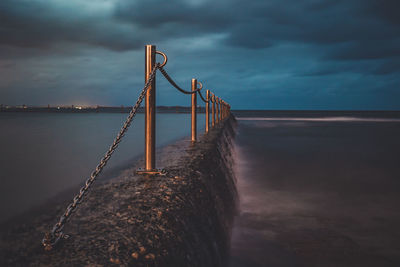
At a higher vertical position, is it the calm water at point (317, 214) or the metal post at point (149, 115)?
the metal post at point (149, 115)

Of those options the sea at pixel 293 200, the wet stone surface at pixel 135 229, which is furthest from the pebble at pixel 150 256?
the sea at pixel 293 200

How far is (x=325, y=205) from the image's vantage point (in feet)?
11.2

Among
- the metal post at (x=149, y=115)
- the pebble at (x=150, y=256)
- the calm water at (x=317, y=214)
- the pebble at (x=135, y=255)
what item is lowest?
A: the calm water at (x=317, y=214)

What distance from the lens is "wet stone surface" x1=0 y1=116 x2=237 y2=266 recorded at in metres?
1.07

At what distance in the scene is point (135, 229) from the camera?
128 centimetres

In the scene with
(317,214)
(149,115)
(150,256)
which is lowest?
(317,214)

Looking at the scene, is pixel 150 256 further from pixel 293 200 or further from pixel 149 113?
pixel 293 200

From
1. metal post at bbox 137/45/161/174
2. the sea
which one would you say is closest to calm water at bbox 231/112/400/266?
the sea

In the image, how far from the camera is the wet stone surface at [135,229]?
1074mm

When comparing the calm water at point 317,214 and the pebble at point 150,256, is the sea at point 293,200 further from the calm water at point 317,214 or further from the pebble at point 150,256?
the pebble at point 150,256

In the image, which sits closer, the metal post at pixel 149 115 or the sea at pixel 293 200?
the sea at pixel 293 200

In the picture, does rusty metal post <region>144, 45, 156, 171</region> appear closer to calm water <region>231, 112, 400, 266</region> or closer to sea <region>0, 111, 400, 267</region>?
sea <region>0, 111, 400, 267</region>

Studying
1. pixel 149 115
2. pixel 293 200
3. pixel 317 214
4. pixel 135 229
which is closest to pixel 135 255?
pixel 135 229

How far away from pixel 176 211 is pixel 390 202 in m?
3.16
